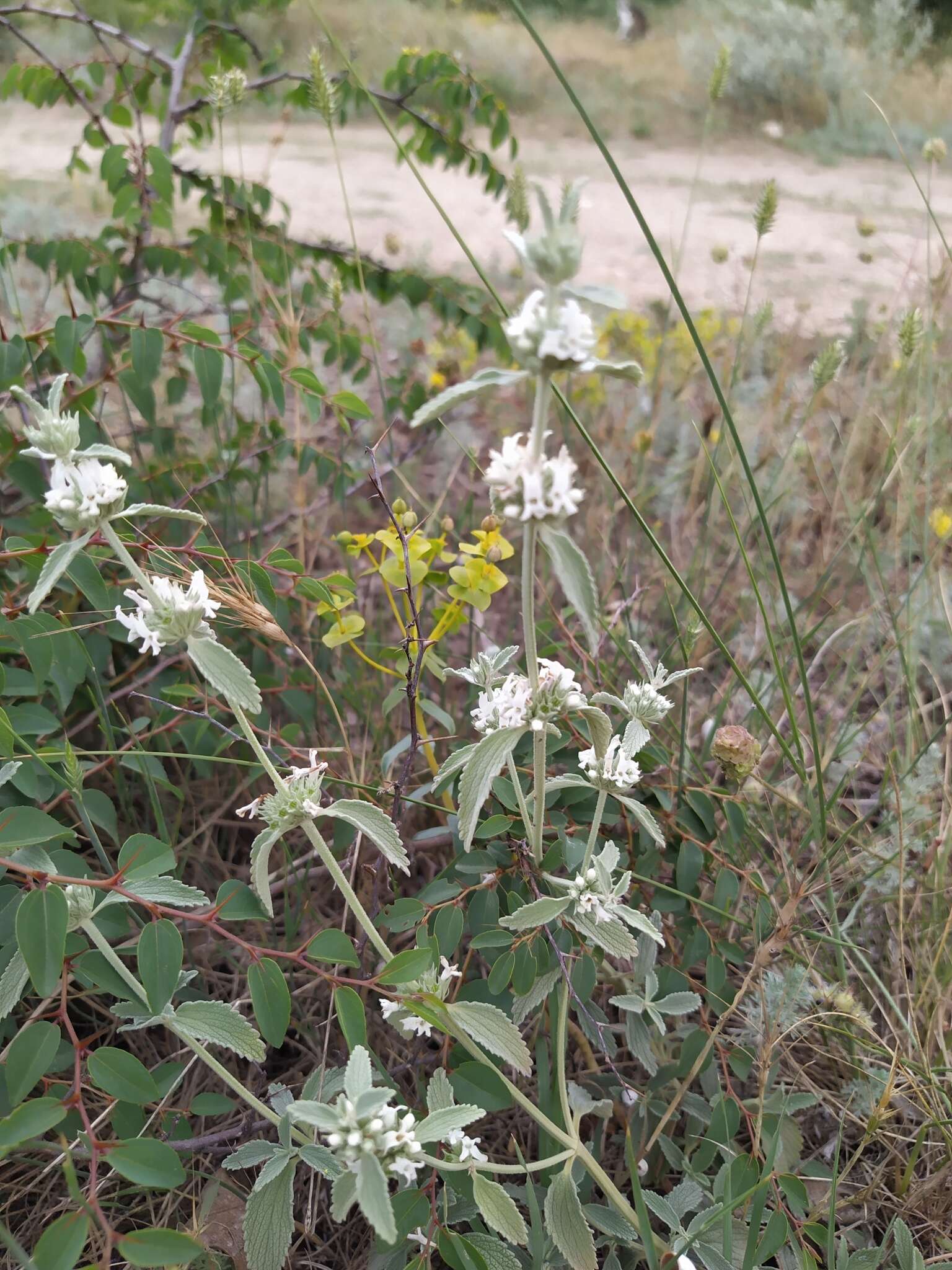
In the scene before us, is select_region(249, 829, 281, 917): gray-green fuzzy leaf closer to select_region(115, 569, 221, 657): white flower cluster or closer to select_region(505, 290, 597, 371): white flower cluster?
select_region(115, 569, 221, 657): white flower cluster

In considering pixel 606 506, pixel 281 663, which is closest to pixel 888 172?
pixel 606 506

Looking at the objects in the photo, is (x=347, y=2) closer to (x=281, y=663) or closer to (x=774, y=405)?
(x=774, y=405)

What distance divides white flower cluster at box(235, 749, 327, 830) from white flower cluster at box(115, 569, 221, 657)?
5.8 inches

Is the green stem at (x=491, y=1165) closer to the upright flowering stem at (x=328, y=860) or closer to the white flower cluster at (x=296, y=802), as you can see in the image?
the upright flowering stem at (x=328, y=860)

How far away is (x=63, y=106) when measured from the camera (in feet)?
17.7

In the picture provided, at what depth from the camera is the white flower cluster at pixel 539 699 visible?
70cm

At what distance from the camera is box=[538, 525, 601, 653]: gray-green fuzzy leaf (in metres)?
0.54

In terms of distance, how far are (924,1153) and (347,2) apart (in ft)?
40.0

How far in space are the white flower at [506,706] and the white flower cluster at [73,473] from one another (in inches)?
13.3

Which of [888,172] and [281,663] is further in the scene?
[888,172]

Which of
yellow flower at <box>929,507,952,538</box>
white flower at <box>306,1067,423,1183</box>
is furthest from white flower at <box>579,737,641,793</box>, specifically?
yellow flower at <box>929,507,952,538</box>

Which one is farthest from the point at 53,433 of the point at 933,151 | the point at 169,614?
the point at 933,151

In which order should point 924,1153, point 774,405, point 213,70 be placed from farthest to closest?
point 774,405
point 213,70
point 924,1153

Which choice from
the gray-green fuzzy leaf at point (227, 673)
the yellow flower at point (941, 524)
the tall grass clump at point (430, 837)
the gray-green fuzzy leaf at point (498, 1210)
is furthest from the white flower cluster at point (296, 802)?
the yellow flower at point (941, 524)
